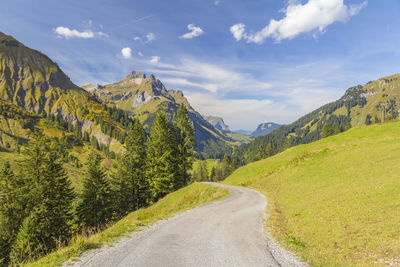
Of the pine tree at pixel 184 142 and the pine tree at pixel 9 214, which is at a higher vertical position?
the pine tree at pixel 184 142

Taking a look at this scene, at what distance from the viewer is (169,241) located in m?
10.6

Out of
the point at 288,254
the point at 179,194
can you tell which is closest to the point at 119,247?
the point at 288,254

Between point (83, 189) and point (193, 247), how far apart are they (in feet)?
123

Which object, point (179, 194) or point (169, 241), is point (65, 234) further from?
point (169, 241)

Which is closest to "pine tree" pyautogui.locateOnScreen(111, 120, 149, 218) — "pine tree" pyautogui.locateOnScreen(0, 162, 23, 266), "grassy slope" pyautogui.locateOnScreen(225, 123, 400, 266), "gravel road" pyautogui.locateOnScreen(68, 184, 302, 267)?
"pine tree" pyautogui.locateOnScreen(0, 162, 23, 266)

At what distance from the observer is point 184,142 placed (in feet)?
148

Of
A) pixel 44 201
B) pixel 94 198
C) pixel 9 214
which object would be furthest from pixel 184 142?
pixel 9 214

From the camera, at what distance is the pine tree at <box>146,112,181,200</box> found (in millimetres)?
40178

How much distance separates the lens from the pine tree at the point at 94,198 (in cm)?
3872

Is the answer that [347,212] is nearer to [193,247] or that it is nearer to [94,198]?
[193,247]

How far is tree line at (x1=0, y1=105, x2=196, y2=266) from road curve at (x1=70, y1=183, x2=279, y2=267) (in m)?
19.5

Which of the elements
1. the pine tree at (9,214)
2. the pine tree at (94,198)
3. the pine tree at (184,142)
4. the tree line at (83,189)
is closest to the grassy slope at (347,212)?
the pine tree at (184,142)

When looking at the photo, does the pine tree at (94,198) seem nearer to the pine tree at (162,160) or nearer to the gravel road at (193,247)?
the pine tree at (162,160)

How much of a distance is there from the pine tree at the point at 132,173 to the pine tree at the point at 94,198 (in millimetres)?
4092
